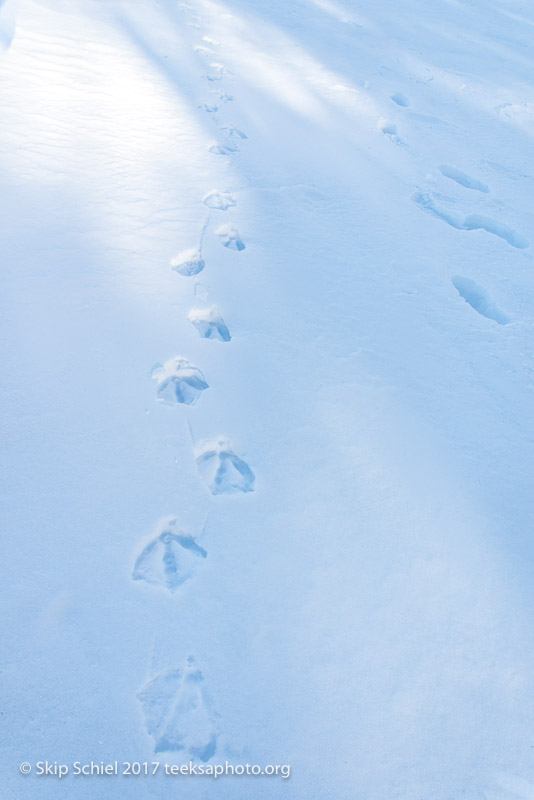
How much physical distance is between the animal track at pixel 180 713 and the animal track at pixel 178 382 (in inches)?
30.5

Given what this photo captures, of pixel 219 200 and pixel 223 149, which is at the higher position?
pixel 223 149

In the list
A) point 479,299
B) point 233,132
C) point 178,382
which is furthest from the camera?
point 233,132

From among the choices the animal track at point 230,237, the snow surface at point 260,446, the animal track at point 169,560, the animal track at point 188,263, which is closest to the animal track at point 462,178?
the snow surface at point 260,446

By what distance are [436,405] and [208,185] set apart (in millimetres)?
1479

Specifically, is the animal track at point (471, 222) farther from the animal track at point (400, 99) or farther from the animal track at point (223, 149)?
the animal track at point (400, 99)

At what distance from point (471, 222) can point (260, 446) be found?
1849mm

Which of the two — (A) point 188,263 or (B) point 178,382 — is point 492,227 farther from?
(B) point 178,382

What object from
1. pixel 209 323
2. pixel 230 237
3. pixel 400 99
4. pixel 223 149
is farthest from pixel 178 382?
pixel 400 99

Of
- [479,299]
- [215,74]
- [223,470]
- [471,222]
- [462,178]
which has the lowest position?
[223,470]

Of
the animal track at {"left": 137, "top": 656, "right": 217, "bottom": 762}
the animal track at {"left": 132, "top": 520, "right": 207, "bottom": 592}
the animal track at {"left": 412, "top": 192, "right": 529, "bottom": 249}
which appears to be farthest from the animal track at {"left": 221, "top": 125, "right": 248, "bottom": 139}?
the animal track at {"left": 137, "top": 656, "right": 217, "bottom": 762}

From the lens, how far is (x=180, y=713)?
1.10 meters

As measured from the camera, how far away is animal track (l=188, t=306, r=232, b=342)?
179 centimetres

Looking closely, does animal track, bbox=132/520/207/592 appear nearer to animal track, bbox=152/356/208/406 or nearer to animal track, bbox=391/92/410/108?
animal track, bbox=152/356/208/406

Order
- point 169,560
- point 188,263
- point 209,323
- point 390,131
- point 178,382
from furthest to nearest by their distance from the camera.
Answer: point 390,131, point 188,263, point 209,323, point 178,382, point 169,560
